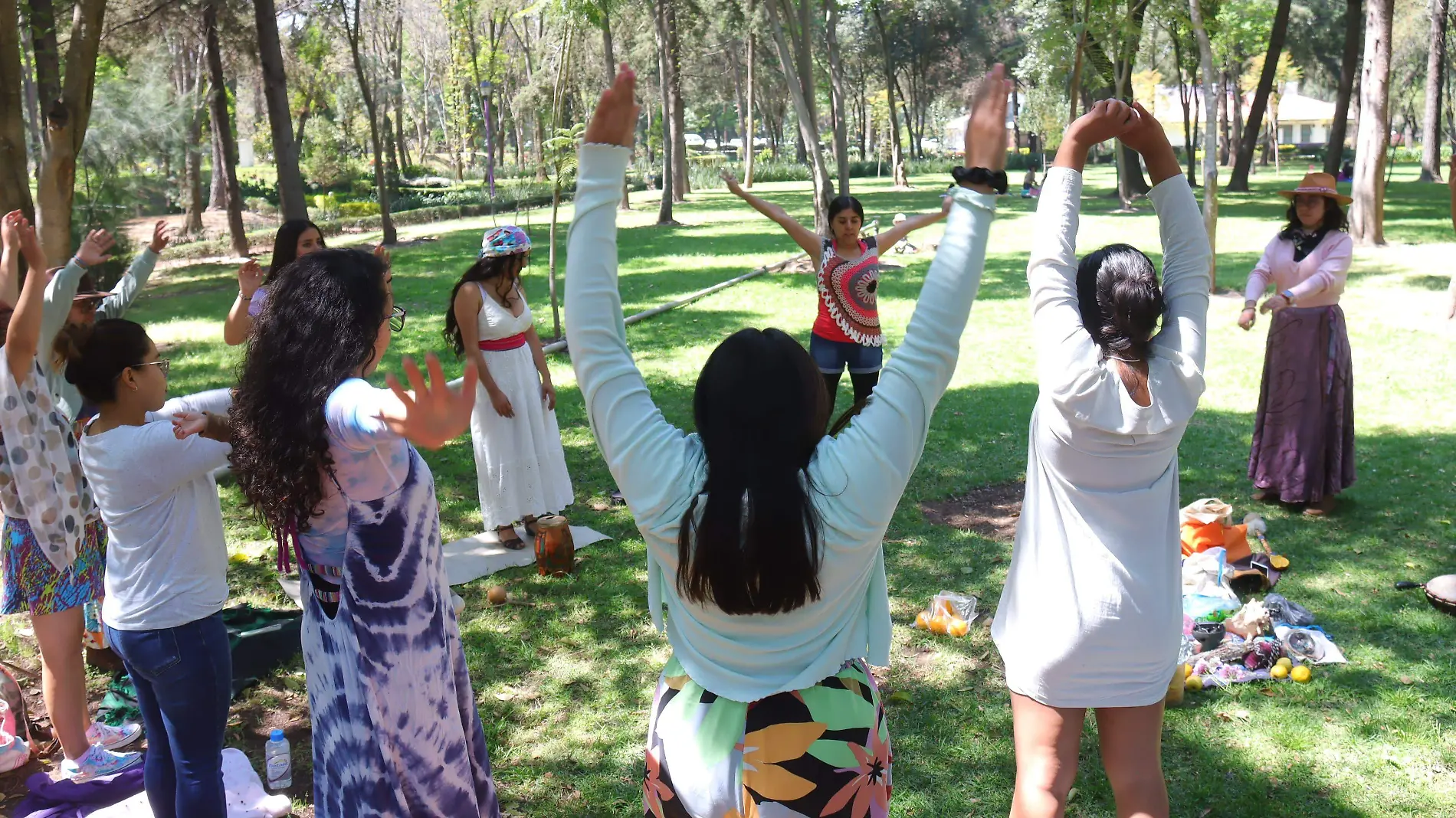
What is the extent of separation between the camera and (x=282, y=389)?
7.60ft

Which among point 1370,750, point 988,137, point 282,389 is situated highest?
point 988,137

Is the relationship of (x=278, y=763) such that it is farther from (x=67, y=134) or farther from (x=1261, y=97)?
(x=1261, y=97)

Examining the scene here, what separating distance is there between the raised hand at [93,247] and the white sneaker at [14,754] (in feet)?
5.86

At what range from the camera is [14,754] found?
3.78 meters

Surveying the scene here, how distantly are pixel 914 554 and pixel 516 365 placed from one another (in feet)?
8.15

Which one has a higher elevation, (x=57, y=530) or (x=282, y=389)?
(x=282, y=389)

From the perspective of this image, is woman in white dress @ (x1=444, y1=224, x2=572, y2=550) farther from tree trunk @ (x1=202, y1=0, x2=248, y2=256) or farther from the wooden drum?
tree trunk @ (x1=202, y1=0, x2=248, y2=256)

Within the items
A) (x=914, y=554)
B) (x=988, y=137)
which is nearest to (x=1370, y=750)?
(x=914, y=554)

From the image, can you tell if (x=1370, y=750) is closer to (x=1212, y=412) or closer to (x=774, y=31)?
(x=1212, y=412)

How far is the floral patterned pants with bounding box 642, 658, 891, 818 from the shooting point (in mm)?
1786

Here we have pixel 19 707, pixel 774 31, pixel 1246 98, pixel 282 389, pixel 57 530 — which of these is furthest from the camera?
pixel 1246 98

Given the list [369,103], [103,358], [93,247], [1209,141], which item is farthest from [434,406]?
[369,103]

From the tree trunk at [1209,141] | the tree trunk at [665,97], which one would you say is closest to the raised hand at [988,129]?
the tree trunk at [1209,141]

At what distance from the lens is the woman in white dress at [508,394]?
560 centimetres
